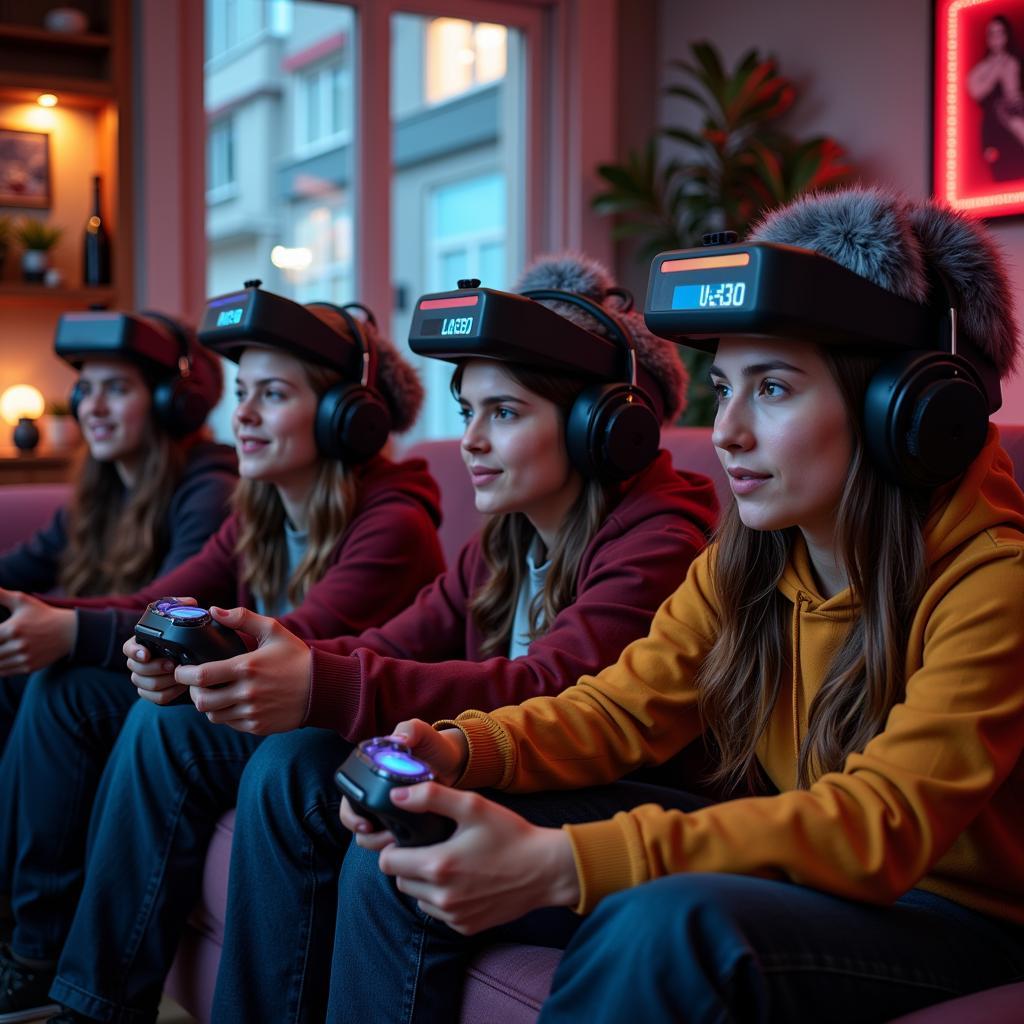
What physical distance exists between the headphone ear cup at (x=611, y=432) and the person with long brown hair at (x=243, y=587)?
0.52 m

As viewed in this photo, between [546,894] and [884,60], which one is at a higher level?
[884,60]

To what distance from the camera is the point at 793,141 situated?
14.8 ft

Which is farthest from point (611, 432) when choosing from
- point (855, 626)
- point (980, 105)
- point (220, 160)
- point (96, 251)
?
point (220, 160)

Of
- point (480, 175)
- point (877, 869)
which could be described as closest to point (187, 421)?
point (877, 869)

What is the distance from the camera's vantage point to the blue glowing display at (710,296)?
3.62 feet

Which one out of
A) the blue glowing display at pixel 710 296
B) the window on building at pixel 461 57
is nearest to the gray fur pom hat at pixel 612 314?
the blue glowing display at pixel 710 296

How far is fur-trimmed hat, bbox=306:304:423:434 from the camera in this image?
2.20 m

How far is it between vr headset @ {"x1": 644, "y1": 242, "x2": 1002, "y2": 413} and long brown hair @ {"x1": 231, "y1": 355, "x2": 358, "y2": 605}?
104 centimetres

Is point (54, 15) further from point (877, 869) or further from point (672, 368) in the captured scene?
point (877, 869)

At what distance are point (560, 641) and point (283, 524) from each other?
88 centimetres

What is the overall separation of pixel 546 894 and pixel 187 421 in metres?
1.75

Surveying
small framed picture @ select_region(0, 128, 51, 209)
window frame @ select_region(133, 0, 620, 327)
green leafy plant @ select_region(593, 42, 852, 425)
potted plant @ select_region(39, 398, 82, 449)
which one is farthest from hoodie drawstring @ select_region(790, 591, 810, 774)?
small framed picture @ select_region(0, 128, 51, 209)

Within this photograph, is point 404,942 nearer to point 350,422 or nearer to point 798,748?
point 798,748

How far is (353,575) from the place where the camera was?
204 centimetres
